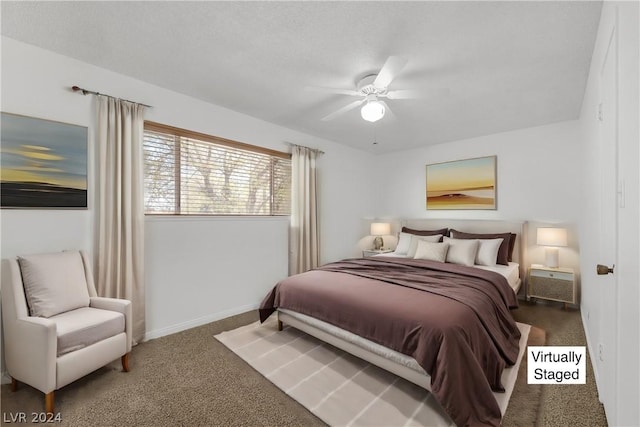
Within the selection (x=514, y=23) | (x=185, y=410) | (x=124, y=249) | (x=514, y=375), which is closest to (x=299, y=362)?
(x=185, y=410)

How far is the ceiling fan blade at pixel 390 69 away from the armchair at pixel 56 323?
8.61ft

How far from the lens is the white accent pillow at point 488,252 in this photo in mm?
3594

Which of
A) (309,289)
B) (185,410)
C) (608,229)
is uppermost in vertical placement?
(608,229)

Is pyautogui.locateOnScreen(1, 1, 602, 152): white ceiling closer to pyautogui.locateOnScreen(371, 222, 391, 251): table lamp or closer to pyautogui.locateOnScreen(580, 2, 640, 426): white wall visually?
pyautogui.locateOnScreen(580, 2, 640, 426): white wall

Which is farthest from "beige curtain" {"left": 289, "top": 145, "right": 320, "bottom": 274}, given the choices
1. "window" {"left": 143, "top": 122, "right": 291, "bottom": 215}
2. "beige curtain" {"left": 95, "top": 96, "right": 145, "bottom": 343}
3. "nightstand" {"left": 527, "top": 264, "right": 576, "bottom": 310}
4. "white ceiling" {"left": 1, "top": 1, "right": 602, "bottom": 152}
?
"nightstand" {"left": 527, "top": 264, "right": 576, "bottom": 310}

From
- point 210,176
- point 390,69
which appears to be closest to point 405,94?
point 390,69

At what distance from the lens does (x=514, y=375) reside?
2102 mm

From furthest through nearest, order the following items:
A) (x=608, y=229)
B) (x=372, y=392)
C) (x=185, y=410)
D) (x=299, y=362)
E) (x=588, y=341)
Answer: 1. (x=588, y=341)
2. (x=299, y=362)
3. (x=372, y=392)
4. (x=185, y=410)
5. (x=608, y=229)

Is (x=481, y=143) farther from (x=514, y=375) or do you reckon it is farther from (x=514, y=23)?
A: (x=514, y=375)

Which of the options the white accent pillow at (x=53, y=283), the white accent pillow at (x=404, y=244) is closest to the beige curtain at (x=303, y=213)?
the white accent pillow at (x=404, y=244)

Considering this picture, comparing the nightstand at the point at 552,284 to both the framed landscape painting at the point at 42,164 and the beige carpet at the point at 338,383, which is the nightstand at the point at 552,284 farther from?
the framed landscape painting at the point at 42,164

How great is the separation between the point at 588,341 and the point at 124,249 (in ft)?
14.1

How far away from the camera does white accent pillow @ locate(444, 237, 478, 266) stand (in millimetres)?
3602

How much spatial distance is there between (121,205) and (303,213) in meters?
2.18
